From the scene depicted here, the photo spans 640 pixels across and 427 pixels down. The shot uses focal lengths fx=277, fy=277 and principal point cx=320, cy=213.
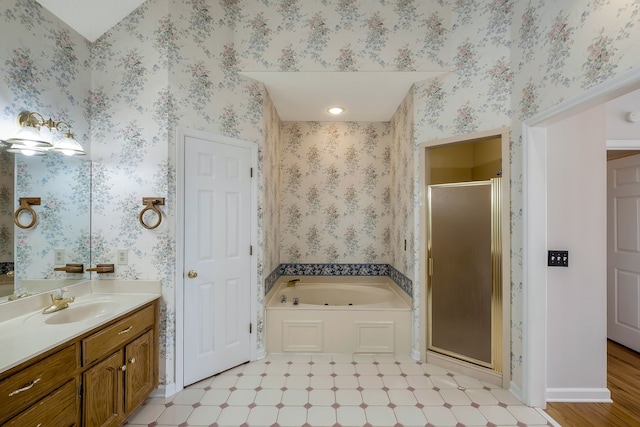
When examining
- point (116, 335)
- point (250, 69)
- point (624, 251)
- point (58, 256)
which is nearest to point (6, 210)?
point (58, 256)

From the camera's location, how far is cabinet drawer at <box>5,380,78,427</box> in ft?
3.76

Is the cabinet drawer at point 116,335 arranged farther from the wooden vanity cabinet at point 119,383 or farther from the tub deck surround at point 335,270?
the tub deck surround at point 335,270

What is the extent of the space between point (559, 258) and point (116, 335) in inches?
117

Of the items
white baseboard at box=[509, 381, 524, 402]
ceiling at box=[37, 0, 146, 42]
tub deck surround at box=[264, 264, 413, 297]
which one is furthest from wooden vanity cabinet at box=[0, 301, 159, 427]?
white baseboard at box=[509, 381, 524, 402]

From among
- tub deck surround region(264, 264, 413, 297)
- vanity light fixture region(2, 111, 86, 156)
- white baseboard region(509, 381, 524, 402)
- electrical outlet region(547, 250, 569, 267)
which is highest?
vanity light fixture region(2, 111, 86, 156)

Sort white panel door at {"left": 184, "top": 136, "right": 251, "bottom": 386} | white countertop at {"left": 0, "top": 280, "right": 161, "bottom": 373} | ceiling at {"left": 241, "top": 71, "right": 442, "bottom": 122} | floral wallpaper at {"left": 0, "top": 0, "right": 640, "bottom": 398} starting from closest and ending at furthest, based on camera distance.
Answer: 1. white countertop at {"left": 0, "top": 280, "right": 161, "bottom": 373}
2. floral wallpaper at {"left": 0, "top": 0, "right": 640, "bottom": 398}
3. white panel door at {"left": 184, "top": 136, "right": 251, "bottom": 386}
4. ceiling at {"left": 241, "top": 71, "right": 442, "bottom": 122}

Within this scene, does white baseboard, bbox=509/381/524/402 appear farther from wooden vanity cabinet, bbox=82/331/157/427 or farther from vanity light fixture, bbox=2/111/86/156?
vanity light fixture, bbox=2/111/86/156

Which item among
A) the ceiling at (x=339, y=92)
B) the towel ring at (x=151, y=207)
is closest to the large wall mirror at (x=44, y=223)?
the towel ring at (x=151, y=207)

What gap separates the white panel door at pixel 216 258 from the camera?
221 centimetres

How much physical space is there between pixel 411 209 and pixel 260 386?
6.70 feet

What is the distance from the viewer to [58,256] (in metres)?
1.91

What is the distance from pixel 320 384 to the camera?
7.35 feet

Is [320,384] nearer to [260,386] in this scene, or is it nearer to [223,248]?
[260,386]

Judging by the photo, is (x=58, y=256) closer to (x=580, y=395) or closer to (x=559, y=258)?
(x=559, y=258)
